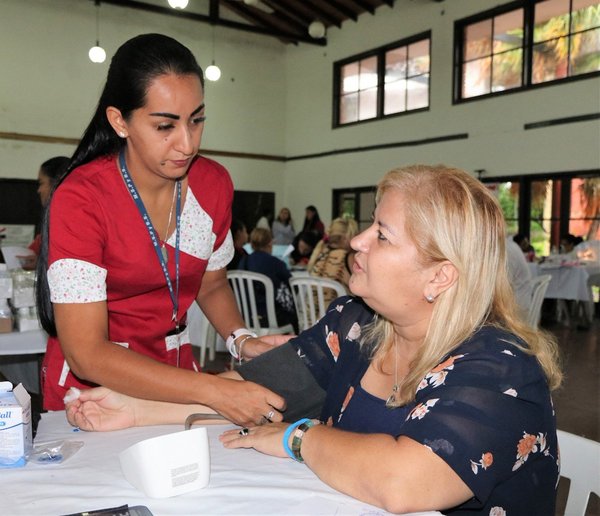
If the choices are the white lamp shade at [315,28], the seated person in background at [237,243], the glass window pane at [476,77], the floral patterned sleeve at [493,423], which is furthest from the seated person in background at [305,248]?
the floral patterned sleeve at [493,423]

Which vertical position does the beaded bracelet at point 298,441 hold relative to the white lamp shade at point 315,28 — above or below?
below

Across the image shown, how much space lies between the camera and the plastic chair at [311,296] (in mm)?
3971

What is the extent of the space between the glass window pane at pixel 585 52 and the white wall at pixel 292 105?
217mm

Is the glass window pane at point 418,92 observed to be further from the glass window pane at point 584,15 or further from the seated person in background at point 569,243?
the seated person in background at point 569,243

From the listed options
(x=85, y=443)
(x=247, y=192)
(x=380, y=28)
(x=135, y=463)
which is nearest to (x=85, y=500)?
(x=135, y=463)

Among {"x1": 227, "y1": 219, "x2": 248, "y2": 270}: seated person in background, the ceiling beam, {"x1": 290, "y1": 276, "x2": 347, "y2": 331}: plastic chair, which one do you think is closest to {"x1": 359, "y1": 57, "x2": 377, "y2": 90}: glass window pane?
the ceiling beam

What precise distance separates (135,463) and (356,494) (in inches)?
13.8

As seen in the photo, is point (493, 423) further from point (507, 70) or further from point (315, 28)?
point (315, 28)

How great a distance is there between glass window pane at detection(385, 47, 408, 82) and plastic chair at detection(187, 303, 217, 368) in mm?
6834

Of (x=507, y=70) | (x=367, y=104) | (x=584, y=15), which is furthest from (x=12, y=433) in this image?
(x=367, y=104)

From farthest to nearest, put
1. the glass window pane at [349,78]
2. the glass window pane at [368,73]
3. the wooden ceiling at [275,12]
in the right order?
the glass window pane at [349,78]
the glass window pane at [368,73]
the wooden ceiling at [275,12]

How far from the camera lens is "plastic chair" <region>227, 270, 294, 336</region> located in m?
4.46

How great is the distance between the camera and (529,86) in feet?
26.9

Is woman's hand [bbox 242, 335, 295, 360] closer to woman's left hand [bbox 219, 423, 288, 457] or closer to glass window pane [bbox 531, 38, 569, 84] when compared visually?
woman's left hand [bbox 219, 423, 288, 457]
